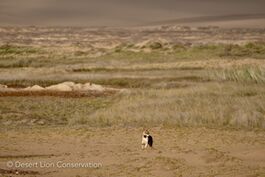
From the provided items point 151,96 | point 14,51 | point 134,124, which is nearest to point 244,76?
point 151,96

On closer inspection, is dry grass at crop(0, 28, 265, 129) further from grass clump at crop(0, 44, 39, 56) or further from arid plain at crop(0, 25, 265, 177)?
grass clump at crop(0, 44, 39, 56)

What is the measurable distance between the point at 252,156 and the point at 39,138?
21.6ft

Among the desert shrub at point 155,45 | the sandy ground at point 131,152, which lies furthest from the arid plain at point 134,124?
the desert shrub at point 155,45

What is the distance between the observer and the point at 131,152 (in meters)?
14.8

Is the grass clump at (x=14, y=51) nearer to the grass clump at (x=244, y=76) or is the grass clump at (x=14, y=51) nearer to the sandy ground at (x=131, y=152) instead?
the grass clump at (x=244, y=76)

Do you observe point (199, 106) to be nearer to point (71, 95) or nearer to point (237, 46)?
point (71, 95)

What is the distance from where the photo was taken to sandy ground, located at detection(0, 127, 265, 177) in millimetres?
12625

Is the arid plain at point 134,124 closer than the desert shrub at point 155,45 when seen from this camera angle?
Yes

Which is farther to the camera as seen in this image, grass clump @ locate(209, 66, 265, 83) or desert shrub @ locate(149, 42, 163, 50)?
desert shrub @ locate(149, 42, 163, 50)

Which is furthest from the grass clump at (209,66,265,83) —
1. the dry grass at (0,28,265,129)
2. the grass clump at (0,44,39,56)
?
the grass clump at (0,44,39,56)

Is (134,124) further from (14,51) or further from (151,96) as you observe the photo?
(14,51)

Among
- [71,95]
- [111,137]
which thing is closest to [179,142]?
[111,137]

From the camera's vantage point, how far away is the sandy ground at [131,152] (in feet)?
41.4

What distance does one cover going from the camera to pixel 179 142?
16484 mm
